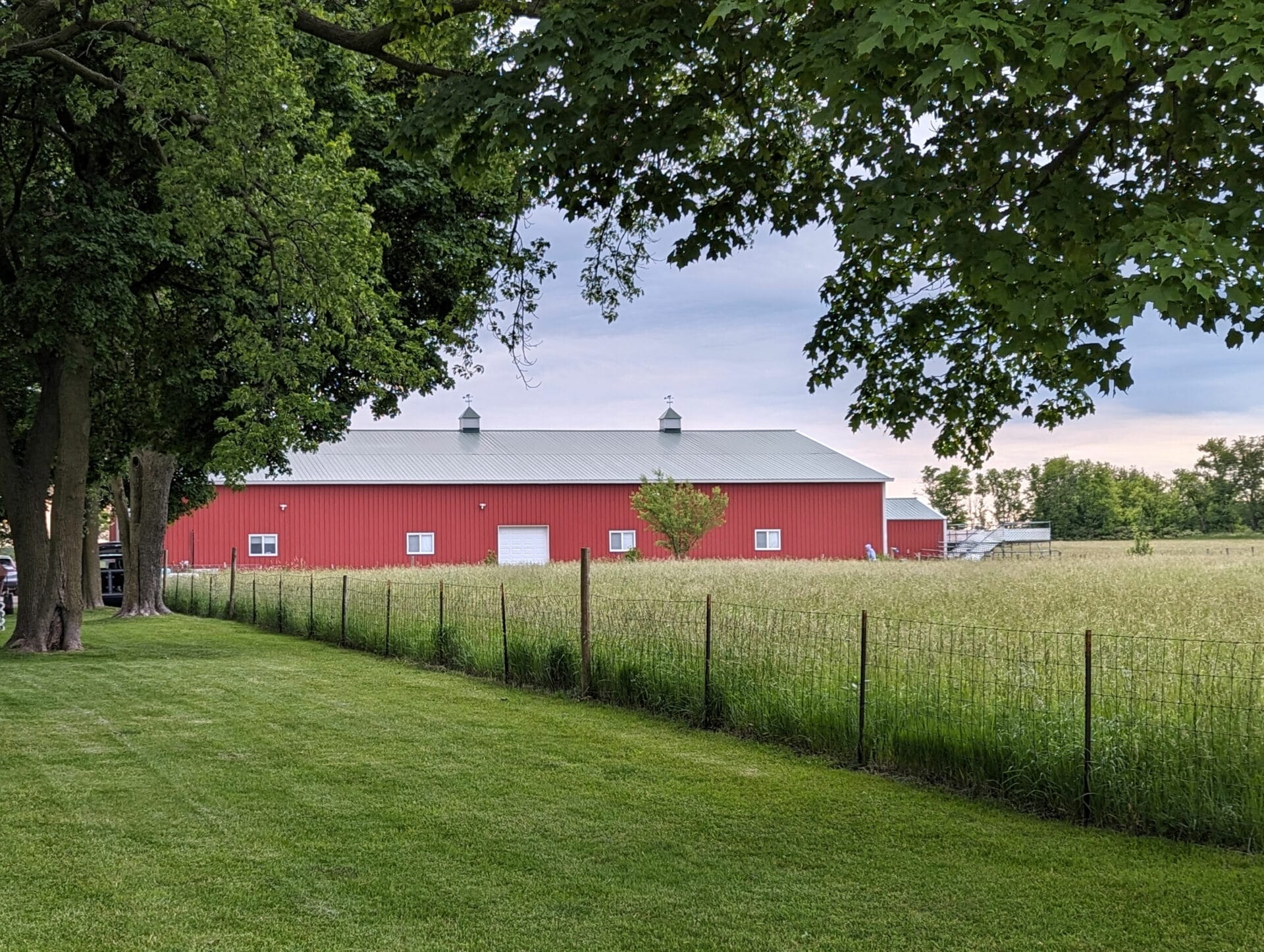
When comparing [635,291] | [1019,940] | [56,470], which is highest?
[635,291]

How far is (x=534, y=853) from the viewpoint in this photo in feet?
20.9

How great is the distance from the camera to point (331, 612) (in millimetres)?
19078

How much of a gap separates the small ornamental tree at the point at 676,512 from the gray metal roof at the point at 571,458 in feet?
11.6

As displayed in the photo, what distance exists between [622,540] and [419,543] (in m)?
7.70

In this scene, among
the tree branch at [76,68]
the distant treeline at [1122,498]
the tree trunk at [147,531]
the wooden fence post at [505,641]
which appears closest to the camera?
the tree branch at [76,68]

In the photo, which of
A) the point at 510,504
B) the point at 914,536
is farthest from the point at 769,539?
the point at 510,504

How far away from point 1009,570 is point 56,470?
1867cm

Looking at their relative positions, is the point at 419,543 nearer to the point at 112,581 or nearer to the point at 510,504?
the point at 510,504

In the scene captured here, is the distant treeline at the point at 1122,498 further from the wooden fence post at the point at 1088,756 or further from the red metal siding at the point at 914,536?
the wooden fence post at the point at 1088,756

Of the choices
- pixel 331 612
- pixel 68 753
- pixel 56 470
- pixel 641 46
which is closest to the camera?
pixel 641 46

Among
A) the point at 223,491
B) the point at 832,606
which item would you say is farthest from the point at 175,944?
the point at 223,491

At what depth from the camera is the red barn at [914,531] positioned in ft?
164

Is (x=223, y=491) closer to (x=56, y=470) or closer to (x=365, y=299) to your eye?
(x=56, y=470)

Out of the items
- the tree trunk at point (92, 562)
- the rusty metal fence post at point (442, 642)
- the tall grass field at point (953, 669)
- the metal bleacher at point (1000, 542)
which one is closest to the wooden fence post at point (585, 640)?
the tall grass field at point (953, 669)
